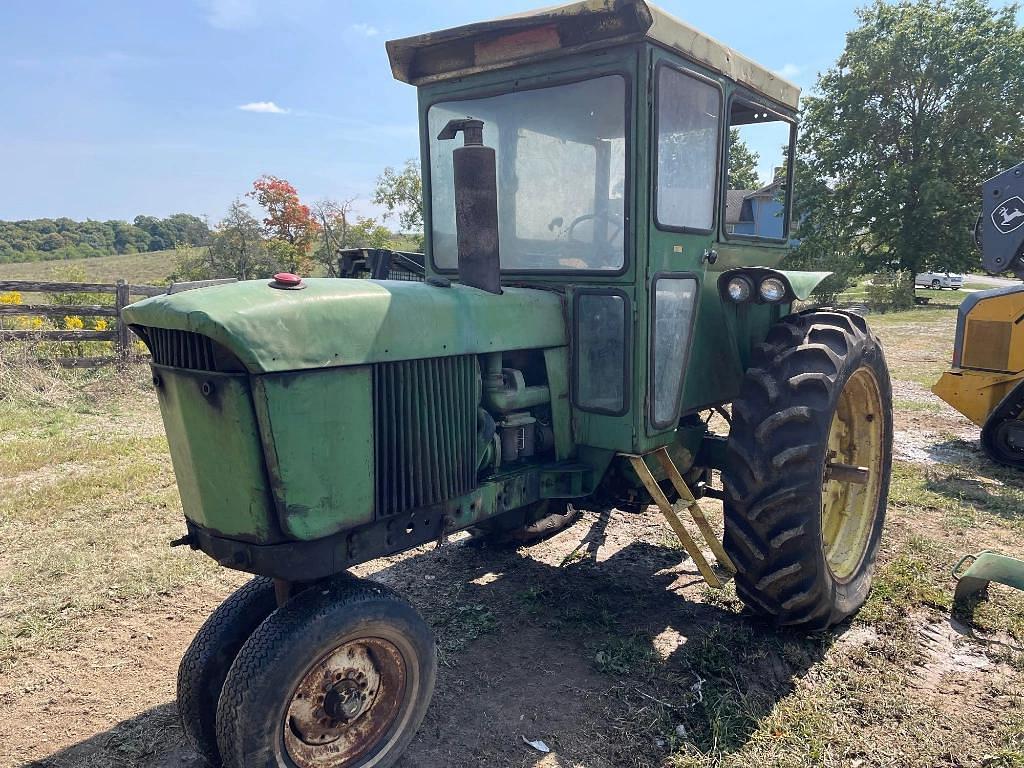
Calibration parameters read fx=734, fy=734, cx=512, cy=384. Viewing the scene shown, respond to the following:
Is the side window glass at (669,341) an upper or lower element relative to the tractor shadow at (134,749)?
upper

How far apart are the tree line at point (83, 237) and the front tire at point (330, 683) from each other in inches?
1860

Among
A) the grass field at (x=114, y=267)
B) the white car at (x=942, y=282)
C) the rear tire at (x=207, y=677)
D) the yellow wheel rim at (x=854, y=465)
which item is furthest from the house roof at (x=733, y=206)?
the white car at (x=942, y=282)

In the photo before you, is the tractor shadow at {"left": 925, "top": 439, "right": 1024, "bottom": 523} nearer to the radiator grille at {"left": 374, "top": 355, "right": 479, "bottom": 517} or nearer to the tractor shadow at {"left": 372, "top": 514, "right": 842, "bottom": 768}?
the tractor shadow at {"left": 372, "top": 514, "right": 842, "bottom": 768}

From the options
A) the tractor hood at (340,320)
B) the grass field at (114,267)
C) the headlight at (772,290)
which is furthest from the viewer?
the grass field at (114,267)

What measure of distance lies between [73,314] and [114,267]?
3515 cm

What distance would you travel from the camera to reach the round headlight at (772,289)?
125 inches

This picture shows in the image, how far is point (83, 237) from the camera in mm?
50875

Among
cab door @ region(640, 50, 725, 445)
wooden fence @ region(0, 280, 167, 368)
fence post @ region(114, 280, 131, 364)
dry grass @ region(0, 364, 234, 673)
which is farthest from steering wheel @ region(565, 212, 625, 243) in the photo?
fence post @ region(114, 280, 131, 364)

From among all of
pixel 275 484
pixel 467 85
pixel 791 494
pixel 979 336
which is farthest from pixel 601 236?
pixel 979 336

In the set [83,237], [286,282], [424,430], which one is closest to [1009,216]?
[424,430]

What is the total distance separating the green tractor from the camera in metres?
2.16

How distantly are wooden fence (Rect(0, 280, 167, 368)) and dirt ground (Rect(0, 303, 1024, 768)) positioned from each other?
19.0 ft

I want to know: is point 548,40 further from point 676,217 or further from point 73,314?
point 73,314

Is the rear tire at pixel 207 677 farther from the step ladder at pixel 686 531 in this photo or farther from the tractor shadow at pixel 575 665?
the step ladder at pixel 686 531
